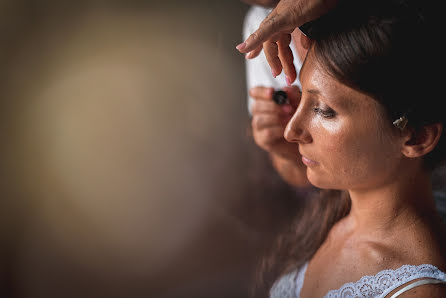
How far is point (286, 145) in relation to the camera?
113 centimetres

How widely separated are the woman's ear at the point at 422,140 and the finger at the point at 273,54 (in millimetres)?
269

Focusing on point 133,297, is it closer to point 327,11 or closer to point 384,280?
point 384,280

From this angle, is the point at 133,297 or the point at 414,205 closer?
the point at 414,205

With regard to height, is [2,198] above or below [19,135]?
below

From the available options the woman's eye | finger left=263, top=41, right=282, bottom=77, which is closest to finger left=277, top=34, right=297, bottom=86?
finger left=263, top=41, right=282, bottom=77

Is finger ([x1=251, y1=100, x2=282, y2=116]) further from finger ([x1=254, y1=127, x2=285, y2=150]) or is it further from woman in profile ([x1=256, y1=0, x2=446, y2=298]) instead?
woman in profile ([x1=256, y1=0, x2=446, y2=298])

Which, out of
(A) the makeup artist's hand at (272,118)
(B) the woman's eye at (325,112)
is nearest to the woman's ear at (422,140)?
(B) the woman's eye at (325,112)

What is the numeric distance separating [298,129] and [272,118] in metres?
0.33

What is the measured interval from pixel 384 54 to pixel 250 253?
1.08 meters

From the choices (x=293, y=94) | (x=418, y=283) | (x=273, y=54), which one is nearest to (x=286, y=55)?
(x=273, y=54)

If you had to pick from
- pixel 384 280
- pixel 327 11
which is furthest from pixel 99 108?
pixel 384 280

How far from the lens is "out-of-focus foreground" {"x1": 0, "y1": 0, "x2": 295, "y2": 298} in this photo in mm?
1229

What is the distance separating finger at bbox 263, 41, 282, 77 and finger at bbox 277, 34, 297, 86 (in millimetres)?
11

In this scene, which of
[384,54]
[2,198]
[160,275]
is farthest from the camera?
[160,275]
